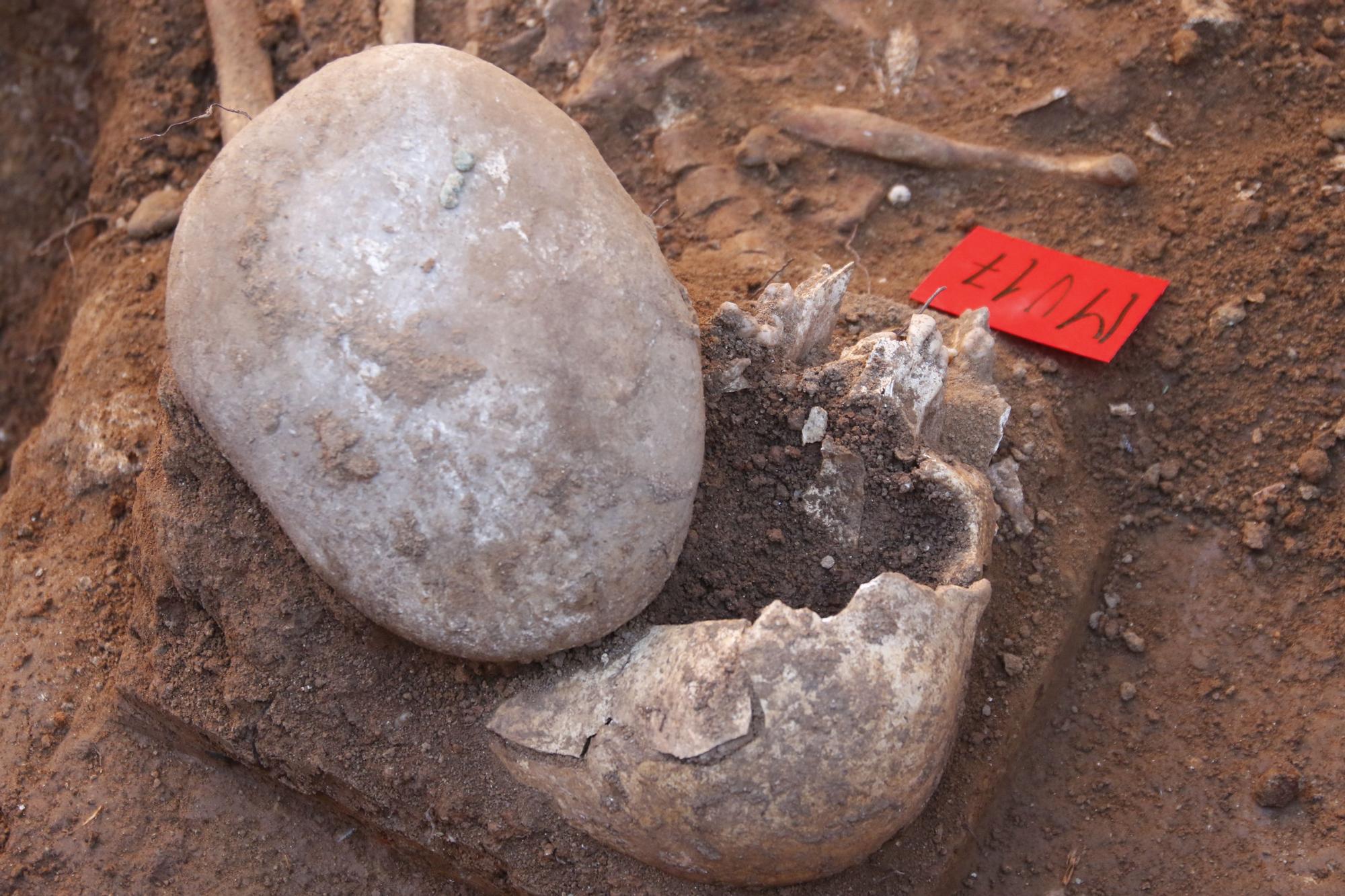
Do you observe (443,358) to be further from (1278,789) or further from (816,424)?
(1278,789)

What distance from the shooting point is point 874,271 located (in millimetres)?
3029

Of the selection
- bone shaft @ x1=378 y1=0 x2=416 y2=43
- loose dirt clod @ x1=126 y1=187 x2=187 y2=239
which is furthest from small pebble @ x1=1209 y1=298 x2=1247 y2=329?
loose dirt clod @ x1=126 y1=187 x2=187 y2=239

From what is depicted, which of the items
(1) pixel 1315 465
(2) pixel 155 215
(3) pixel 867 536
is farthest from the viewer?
(2) pixel 155 215

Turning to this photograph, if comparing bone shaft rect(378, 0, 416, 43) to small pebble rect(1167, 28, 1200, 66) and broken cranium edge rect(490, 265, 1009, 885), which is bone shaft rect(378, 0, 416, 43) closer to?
broken cranium edge rect(490, 265, 1009, 885)

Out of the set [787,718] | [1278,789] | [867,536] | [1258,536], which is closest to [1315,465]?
[1258,536]

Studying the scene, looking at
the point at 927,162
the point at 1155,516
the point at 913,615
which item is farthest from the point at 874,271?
the point at 913,615

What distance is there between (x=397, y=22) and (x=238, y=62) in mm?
527

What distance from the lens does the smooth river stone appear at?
1.79 m

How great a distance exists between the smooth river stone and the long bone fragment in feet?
4.52

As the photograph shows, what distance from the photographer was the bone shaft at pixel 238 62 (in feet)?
10.8

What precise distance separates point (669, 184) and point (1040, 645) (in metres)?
1.68

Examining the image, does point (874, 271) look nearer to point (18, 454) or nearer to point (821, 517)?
point (821, 517)

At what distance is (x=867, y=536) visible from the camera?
2186 millimetres

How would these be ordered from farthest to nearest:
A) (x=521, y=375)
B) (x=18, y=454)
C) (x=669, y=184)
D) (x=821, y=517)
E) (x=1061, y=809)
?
(x=669, y=184) < (x=18, y=454) < (x=1061, y=809) < (x=821, y=517) < (x=521, y=375)
